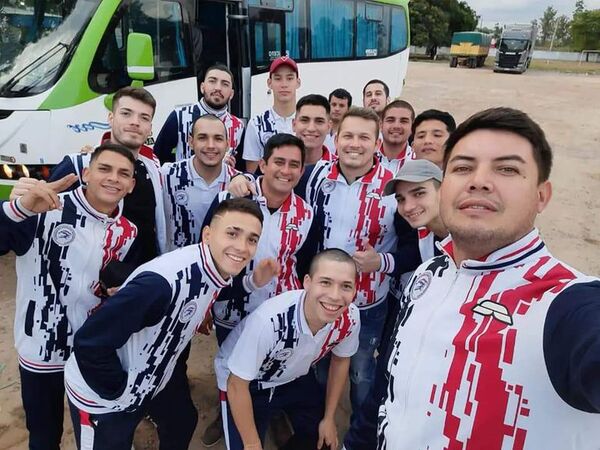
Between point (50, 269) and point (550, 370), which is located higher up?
point (550, 370)

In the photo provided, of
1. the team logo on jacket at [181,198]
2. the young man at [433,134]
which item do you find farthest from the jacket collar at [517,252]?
the team logo on jacket at [181,198]

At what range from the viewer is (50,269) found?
7.14 ft

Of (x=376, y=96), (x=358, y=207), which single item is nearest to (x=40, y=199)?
(x=358, y=207)

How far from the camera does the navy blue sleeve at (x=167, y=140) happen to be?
4084 millimetres

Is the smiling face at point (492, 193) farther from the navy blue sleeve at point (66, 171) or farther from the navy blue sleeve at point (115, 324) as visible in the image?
the navy blue sleeve at point (66, 171)

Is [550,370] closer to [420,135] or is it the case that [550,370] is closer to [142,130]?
[420,135]

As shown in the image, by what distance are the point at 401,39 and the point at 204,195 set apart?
10401 mm

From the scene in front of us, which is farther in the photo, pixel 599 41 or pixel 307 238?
pixel 599 41

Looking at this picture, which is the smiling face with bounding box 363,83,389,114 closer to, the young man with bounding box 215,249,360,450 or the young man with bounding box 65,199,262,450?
the young man with bounding box 215,249,360,450

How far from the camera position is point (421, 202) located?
8.01 ft

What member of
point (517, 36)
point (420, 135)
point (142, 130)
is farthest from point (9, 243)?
point (517, 36)

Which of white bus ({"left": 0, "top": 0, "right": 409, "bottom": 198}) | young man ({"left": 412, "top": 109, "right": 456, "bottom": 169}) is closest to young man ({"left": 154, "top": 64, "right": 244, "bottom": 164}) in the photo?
white bus ({"left": 0, "top": 0, "right": 409, "bottom": 198})

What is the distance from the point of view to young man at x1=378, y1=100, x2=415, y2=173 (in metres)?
3.61

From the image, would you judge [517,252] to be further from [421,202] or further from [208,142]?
[208,142]
